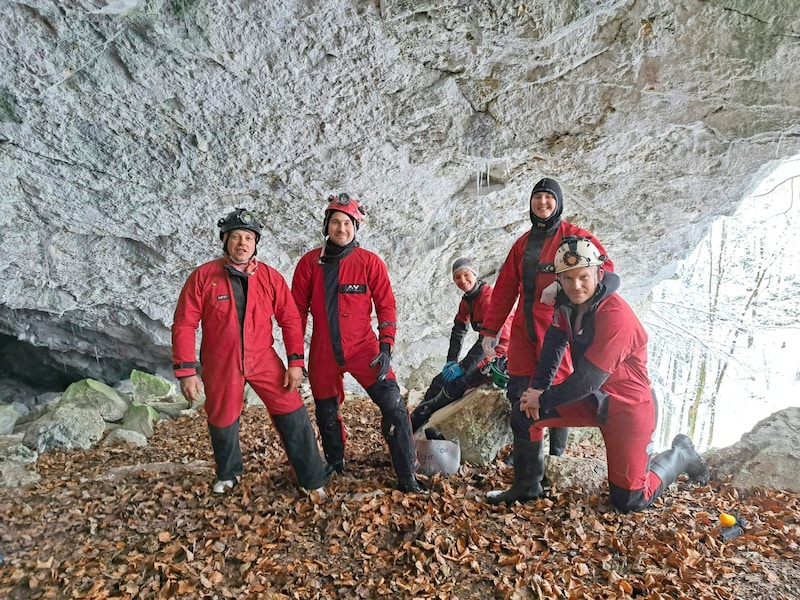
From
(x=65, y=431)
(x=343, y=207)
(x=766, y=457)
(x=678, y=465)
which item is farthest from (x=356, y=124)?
(x=766, y=457)

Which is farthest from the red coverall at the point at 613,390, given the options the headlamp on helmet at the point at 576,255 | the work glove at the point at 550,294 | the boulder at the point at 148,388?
the boulder at the point at 148,388

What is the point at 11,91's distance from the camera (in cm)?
427

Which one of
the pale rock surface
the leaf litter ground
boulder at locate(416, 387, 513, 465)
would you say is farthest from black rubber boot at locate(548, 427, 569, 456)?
the pale rock surface

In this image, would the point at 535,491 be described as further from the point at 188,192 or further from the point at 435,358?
the point at 435,358

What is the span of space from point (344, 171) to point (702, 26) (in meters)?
4.29

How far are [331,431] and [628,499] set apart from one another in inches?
104

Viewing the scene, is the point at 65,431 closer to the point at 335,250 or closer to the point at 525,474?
the point at 335,250

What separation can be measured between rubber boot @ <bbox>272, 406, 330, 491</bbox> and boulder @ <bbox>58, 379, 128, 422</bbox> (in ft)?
15.4

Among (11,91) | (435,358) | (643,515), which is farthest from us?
(435,358)

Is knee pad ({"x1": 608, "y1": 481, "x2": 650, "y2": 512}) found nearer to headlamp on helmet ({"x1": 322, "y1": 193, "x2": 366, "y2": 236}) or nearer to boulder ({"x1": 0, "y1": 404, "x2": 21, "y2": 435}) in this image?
headlamp on helmet ({"x1": 322, "y1": 193, "x2": 366, "y2": 236})

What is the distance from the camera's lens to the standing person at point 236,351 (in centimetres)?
371

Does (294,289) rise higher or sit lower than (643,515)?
higher

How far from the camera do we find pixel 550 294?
3.64 m

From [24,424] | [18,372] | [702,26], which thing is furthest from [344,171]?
[18,372]
